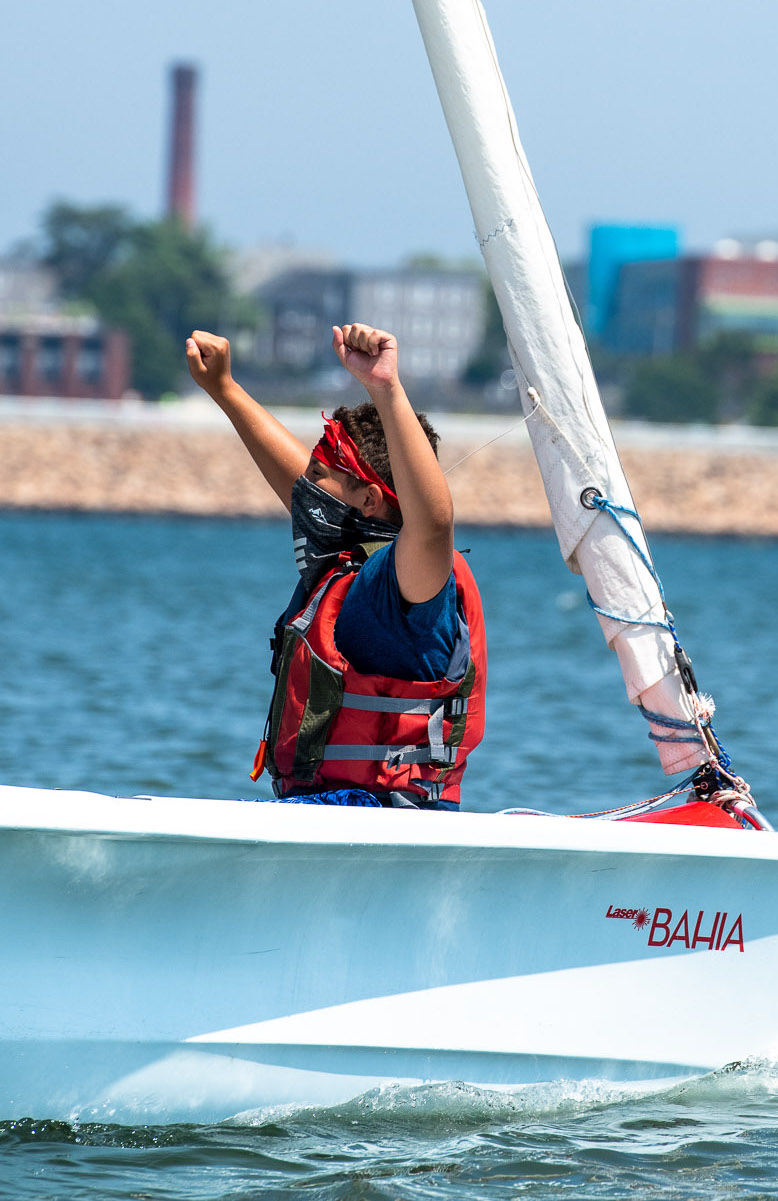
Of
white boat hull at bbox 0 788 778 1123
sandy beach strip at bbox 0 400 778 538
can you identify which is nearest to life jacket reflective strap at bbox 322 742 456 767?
white boat hull at bbox 0 788 778 1123

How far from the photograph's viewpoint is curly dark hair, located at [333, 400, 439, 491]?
3568 millimetres

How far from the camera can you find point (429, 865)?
3.55 metres

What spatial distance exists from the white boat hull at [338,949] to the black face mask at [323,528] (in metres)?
0.56

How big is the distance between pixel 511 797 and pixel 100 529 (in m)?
41.9

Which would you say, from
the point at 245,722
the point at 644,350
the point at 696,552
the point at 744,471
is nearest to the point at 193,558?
the point at 696,552

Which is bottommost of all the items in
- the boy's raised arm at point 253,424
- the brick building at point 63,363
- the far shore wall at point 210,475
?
the boy's raised arm at point 253,424

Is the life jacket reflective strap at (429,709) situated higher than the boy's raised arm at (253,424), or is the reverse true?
the boy's raised arm at (253,424)

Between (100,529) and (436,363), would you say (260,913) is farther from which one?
(436,363)

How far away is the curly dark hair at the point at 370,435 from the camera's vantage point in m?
3.57

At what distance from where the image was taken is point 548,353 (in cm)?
416

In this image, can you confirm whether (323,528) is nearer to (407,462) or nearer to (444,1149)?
(407,462)

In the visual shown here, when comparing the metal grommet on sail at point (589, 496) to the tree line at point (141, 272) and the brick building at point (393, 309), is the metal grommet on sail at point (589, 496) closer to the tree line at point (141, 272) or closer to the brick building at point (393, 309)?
the tree line at point (141, 272)

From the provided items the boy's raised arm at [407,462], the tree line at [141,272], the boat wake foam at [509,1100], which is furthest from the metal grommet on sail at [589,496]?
the tree line at [141,272]

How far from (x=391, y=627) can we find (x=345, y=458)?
38 cm
